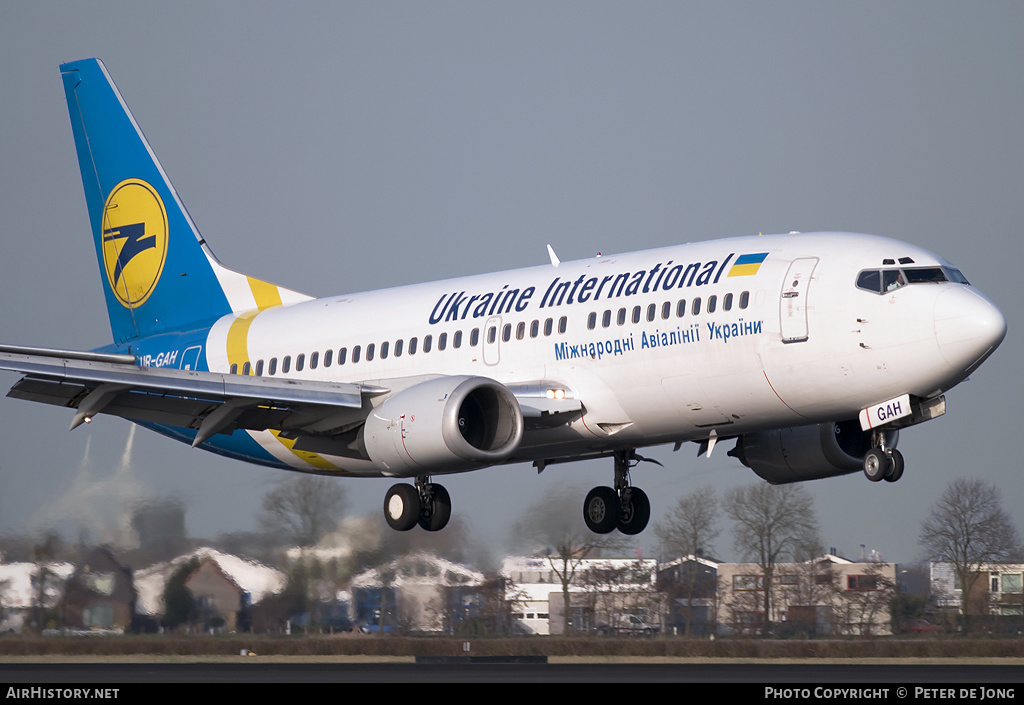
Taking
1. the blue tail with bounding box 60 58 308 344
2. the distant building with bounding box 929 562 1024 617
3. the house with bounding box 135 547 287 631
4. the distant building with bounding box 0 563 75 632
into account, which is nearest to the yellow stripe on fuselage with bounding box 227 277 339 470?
the blue tail with bounding box 60 58 308 344

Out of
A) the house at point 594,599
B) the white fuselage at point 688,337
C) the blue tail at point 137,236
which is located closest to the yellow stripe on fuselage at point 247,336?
the blue tail at point 137,236

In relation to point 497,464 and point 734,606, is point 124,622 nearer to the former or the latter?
point 497,464

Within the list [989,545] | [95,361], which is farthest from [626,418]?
[989,545]

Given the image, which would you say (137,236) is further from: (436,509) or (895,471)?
(895,471)

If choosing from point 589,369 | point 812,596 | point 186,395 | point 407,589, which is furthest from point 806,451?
point 186,395

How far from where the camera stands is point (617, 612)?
3881 cm

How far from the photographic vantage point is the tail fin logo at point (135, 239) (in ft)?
118

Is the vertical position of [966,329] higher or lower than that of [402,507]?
higher

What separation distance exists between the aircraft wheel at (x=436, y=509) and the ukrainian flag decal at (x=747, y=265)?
7571mm

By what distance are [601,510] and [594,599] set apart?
7.49 meters

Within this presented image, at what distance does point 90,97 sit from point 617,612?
18.2m

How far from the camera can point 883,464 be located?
84.0ft

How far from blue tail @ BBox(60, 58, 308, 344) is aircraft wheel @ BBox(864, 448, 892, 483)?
47.1 ft

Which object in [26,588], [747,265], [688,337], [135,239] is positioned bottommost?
[26,588]
